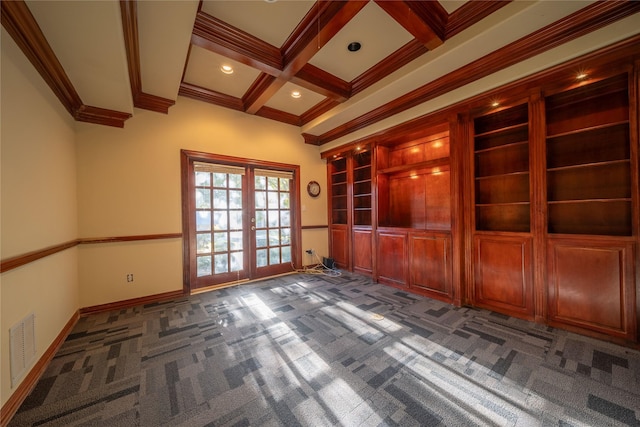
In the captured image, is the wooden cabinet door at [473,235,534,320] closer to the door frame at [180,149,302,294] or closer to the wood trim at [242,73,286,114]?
the wood trim at [242,73,286,114]

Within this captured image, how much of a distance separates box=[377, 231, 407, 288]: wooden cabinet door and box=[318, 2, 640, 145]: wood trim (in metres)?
1.92

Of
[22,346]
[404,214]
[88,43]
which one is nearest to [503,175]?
[404,214]

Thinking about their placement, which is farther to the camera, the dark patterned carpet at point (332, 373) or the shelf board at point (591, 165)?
the shelf board at point (591, 165)

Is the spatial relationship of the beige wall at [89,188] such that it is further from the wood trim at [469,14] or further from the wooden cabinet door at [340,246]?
the wood trim at [469,14]

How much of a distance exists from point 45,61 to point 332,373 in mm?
3315

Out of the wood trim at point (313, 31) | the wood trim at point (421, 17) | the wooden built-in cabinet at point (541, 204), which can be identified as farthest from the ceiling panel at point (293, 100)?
the wood trim at point (421, 17)

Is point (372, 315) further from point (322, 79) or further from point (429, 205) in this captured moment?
point (322, 79)

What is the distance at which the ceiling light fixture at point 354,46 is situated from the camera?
2.53 m

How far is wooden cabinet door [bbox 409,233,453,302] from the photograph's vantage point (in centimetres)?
301

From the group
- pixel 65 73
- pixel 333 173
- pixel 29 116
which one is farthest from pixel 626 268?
pixel 65 73

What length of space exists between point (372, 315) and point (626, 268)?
223 cm

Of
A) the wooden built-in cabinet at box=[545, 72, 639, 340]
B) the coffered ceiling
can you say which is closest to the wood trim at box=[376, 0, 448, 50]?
the coffered ceiling

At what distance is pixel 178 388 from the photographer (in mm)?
1591

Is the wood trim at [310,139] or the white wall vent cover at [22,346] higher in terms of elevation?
the wood trim at [310,139]
